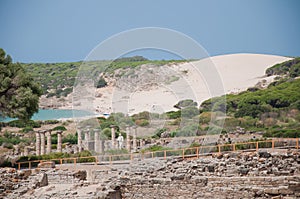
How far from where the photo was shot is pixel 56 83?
3164 inches

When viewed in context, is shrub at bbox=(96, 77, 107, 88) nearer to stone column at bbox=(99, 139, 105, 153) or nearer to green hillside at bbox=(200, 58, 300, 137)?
stone column at bbox=(99, 139, 105, 153)

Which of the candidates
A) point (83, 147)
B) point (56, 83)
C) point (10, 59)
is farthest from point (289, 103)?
point (56, 83)

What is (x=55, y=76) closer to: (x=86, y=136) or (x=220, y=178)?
(x=86, y=136)

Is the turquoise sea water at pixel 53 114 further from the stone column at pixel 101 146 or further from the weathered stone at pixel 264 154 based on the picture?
the weathered stone at pixel 264 154

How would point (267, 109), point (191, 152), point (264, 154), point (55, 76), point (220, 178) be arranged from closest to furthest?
point (220, 178)
point (264, 154)
point (191, 152)
point (267, 109)
point (55, 76)

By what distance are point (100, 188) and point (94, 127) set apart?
12.1 metres

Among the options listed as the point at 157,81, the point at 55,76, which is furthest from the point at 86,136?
the point at 55,76

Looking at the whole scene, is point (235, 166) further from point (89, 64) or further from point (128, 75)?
point (128, 75)

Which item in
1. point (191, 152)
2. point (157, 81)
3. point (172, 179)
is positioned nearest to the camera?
point (172, 179)

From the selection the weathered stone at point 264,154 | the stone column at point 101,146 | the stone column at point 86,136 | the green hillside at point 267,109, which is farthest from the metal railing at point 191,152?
the green hillside at point 267,109

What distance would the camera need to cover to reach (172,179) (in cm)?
1575

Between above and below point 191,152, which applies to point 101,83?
above

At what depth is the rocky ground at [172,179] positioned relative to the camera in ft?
45.5

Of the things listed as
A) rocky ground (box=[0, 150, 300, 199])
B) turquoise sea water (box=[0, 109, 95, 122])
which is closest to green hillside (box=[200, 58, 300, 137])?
rocky ground (box=[0, 150, 300, 199])
